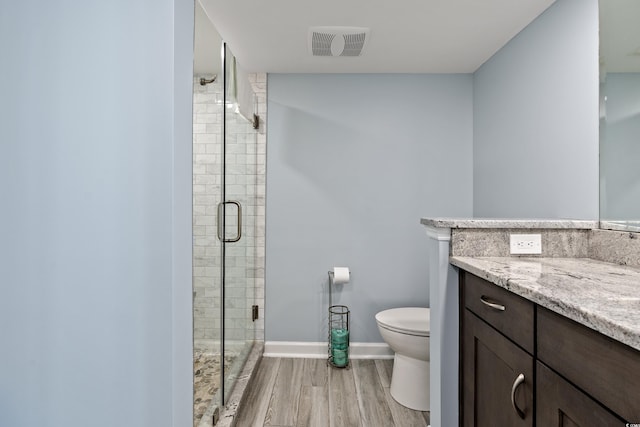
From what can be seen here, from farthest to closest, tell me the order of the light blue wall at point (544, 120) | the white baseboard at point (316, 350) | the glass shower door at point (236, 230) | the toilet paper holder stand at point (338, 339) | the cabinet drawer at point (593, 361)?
the white baseboard at point (316, 350) < the toilet paper holder stand at point (338, 339) < the glass shower door at point (236, 230) < the light blue wall at point (544, 120) < the cabinet drawer at point (593, 361)

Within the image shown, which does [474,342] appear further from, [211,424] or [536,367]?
[211,424]

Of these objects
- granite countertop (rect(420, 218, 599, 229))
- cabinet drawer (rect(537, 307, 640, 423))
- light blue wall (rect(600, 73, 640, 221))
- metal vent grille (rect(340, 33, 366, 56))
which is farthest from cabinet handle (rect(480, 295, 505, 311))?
metal vent grille (rect(340, 33, 366, 56))

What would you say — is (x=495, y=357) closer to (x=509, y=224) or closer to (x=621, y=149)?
(x=509, y=224)

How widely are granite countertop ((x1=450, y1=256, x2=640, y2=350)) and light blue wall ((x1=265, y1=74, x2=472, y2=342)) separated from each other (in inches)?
59.0

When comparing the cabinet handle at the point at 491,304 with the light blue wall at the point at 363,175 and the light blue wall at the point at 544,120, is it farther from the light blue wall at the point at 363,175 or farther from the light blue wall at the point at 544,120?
the light blue wall at the point at 363,175

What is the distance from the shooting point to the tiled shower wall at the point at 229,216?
1588 millimetres

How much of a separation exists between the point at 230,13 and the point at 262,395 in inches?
90.7

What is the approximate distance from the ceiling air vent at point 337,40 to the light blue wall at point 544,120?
3.22 ft

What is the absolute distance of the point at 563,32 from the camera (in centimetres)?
188

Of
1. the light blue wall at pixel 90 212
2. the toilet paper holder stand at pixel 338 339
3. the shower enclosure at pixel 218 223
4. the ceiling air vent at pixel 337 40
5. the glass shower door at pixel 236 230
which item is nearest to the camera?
the light blue wall at pixel 90 212

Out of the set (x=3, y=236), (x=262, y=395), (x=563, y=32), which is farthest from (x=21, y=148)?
(x=563, y=32)

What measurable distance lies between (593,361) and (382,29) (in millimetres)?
2075

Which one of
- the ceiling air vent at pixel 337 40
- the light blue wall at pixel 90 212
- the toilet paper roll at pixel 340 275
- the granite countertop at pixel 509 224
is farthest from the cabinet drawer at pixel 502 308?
the ceiling air vent at pixel 337 40

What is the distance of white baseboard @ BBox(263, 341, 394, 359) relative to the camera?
116 inches
